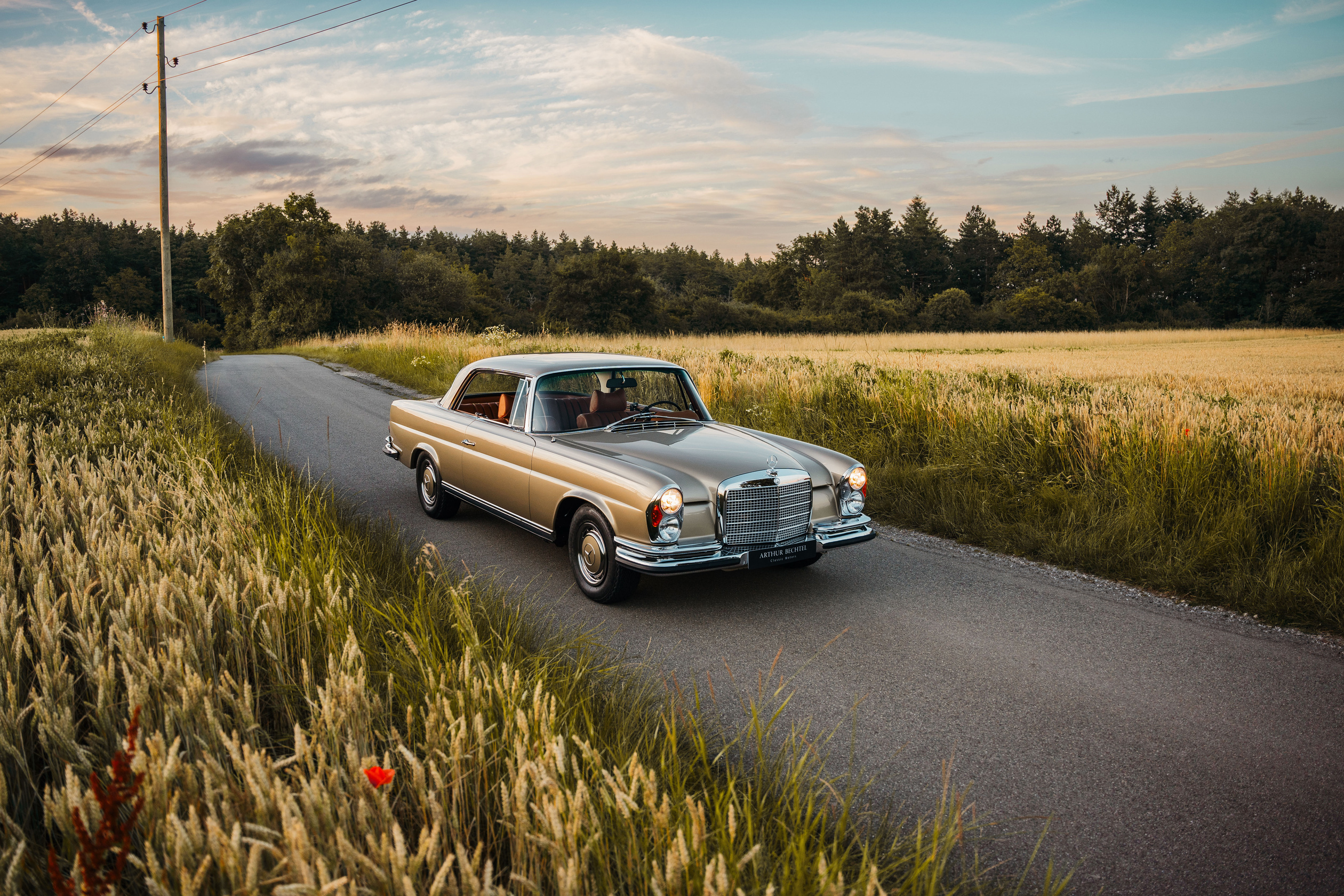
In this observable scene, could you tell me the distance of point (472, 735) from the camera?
2205mm

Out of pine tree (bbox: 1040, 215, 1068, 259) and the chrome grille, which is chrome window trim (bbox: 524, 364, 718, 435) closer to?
the chrome grille

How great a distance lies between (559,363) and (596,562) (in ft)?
6.43

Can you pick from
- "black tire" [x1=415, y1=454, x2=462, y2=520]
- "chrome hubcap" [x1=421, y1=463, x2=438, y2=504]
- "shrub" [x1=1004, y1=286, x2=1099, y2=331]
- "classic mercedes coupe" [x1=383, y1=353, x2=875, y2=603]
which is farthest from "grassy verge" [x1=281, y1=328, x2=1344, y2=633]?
"shrub" [x1=1004, y1=286, x2=1099, y2=331]

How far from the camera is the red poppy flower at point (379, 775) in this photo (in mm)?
1692

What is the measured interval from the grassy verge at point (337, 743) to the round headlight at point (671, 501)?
3.07 ft

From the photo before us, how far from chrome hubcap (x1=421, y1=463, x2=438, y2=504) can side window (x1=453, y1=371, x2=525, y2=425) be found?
68 centimetres

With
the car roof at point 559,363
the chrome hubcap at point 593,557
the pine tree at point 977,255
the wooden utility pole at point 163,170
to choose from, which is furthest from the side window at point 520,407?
the pine tree at point 977,255

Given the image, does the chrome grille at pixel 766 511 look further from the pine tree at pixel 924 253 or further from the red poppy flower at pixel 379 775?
the pine tree at pixel 924 253

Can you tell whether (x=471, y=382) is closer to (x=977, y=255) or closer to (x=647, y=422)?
(x=647, y=422)

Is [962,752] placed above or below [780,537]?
below

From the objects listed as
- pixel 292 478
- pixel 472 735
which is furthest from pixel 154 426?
pixel 472 735

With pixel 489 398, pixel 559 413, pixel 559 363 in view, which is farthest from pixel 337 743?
pixel 489 398

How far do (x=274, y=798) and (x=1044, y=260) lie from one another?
108457mm

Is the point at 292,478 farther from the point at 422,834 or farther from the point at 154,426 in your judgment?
the point at 422,834
